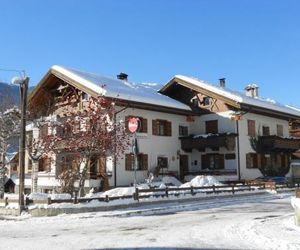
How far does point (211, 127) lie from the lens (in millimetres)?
38844

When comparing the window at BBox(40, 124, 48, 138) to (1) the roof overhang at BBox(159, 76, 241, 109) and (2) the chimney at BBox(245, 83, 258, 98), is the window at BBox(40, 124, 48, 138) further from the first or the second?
(2) the chimney at BBox(245, 83, 258, 98)

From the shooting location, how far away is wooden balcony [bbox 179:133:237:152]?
3634cm

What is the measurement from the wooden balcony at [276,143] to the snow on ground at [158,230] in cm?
1809

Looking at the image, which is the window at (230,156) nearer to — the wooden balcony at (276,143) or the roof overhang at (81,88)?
the wooden balcony at (276,143)

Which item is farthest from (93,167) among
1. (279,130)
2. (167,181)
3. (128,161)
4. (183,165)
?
(279,130)

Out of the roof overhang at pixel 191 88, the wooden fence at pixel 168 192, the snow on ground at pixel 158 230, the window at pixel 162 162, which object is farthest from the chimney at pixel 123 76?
the snow on ground at pixel 158 230

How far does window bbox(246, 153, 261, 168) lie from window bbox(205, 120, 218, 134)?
131 inches

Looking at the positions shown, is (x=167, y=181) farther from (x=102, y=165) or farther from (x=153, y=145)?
(x=102, y=165)

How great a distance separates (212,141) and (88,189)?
10872 millimetres

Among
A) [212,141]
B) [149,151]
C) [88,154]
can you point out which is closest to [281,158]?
[212,141]

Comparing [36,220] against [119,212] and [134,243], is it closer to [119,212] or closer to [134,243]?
[119,212]

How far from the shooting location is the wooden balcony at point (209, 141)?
36344mm

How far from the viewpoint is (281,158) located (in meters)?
43.4

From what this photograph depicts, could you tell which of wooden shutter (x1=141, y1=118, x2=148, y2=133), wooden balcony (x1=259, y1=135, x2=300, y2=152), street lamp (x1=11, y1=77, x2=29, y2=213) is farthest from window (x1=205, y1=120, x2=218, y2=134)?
street lamp (x1=11, y1=77, x2=29, y2=213)
